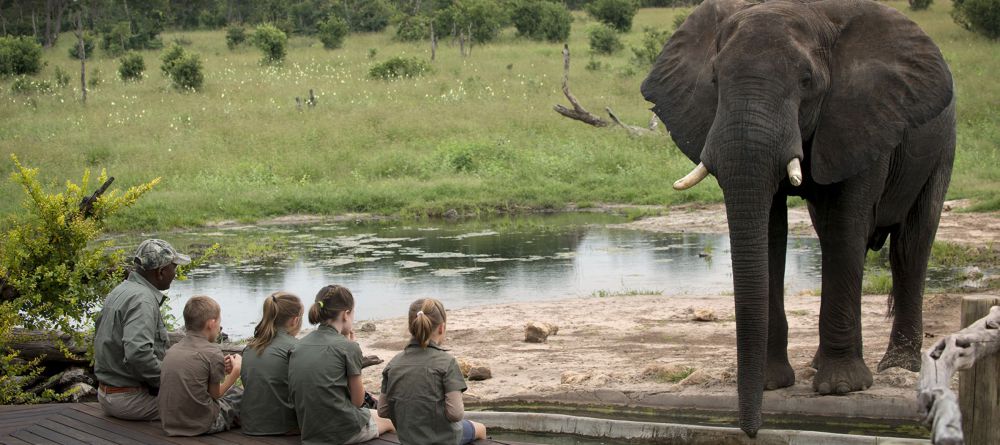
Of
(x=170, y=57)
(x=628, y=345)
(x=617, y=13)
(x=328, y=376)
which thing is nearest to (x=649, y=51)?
(x=617, y=13)

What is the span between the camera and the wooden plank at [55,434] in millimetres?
6626

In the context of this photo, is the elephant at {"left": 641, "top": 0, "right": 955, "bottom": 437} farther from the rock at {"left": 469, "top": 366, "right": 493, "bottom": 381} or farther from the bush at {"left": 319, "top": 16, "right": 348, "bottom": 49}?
the bush at {"left": 319, "top": 16, "right": 348, "bottom": 49}

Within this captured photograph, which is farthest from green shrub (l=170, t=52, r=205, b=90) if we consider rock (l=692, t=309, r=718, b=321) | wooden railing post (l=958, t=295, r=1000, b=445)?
wooden railing post (l=958, t=295, r=1000, b=445)

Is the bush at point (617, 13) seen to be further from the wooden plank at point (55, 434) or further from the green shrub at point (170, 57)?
the wooden plank at point (55, 434)

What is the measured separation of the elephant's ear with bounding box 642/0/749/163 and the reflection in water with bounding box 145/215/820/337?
617 centimetres

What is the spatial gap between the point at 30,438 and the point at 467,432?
2482 millimetres

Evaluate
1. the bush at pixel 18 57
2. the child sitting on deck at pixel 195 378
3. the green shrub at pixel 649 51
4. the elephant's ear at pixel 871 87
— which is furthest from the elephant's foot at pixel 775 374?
the bush at pixel 18 57

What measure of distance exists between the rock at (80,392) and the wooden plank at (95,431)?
129 cm

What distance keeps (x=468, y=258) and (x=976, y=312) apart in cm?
1289

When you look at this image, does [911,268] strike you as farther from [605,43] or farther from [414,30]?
[414,30]

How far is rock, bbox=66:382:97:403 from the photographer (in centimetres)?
845

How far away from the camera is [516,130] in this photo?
→ 94.3 ft

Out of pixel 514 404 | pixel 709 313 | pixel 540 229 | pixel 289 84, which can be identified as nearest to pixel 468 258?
pixel 540 229

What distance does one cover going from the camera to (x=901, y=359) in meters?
8.97
